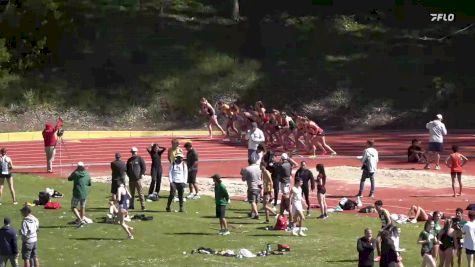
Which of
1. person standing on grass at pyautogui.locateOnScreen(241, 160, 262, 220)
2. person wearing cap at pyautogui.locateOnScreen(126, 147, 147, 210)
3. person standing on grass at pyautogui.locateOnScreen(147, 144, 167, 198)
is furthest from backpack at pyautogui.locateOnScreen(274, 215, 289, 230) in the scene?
person standing on grass at pyautogui.locateOnScreen(147, 144, 167, 198)

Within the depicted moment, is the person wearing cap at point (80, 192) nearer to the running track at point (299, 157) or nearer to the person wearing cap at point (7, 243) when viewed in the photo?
the person wearing cap at point (7, 243)

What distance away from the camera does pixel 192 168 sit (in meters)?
31.5

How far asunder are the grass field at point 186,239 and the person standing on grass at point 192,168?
58cm

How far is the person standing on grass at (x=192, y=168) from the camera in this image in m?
31.1

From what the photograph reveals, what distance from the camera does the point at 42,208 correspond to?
30.3m

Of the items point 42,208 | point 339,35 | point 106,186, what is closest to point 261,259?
point 42,208

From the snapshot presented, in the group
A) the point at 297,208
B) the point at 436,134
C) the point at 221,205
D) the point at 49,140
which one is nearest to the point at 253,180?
the point at 221,205

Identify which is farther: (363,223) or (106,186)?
(106,186)

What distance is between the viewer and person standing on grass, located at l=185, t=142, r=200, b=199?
1224 inches

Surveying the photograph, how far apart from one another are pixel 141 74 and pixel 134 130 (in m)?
6.55

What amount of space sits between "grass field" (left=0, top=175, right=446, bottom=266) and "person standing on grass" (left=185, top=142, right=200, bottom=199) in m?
0.58

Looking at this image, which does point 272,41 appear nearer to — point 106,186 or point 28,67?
point 28,67

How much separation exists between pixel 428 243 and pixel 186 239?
6338 mm

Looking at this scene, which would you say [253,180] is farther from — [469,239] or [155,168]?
[469,239]
